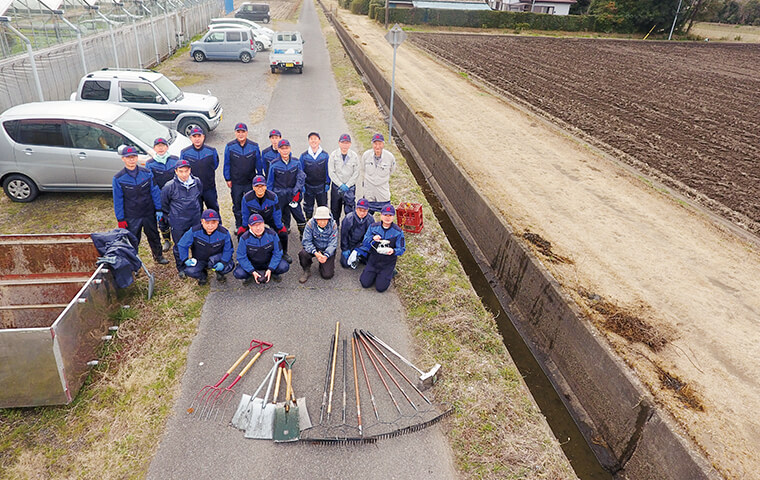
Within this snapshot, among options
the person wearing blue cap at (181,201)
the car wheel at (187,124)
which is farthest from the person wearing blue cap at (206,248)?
the car wheel at (187,124)

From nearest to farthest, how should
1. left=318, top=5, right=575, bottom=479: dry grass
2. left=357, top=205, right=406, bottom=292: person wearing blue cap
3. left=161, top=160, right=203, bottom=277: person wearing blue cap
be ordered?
left=318, top=5, right=575, bottom=479: dry grass < left=161, top=160, right=203, bottom=277: person wearing blue cap < left=357, top=205, right=406, bottom=292: person wearing blue cap

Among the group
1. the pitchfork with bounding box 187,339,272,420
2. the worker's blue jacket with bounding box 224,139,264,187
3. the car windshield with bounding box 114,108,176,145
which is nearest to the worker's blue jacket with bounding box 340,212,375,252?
the worker's blue jacket with bounding box 224,139,264,187

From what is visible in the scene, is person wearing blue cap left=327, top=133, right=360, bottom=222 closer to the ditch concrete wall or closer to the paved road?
the paved road

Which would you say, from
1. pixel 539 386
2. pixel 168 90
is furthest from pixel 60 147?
pixel 539 386

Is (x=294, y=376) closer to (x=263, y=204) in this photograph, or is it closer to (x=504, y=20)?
(x=263, y=204)

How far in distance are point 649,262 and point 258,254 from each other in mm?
7411

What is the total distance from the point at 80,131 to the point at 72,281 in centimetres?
454

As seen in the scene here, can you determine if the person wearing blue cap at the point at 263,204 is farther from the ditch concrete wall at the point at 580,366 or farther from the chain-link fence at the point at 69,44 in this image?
the chain-link fence at the point at 69,44

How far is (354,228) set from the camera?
8.00 meters

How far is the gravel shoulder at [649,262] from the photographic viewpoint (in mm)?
5820

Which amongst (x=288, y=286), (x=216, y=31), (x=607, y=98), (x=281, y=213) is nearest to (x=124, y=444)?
(x=288, y=286)

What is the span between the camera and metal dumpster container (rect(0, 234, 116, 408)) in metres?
4.92

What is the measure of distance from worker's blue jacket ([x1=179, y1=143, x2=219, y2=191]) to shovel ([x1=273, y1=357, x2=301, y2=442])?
15.3ft

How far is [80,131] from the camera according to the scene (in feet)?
30.6
